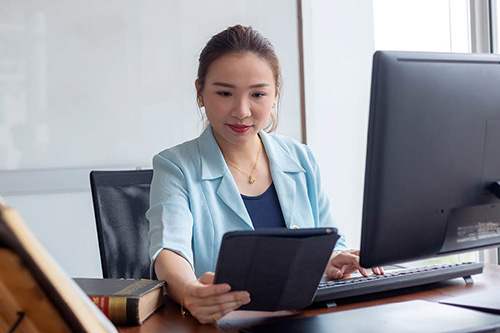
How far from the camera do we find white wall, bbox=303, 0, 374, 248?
3.51 m

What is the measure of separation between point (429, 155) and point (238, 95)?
28.2 inches

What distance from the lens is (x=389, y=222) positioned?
3.15 feet

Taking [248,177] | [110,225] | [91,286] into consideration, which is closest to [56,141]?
[110,225]

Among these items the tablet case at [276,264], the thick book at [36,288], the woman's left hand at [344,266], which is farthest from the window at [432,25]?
the thick book at [36,288]

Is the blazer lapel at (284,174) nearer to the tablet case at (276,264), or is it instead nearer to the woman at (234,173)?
the woman at (234,173)

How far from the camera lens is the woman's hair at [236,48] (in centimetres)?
167

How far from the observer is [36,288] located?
625 mm

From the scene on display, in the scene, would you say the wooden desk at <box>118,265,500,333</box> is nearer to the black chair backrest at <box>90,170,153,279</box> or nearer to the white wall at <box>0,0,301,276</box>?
the black chair backrest at <box>90,170,153,279</box>

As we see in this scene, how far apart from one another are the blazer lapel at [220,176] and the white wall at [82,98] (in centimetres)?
145

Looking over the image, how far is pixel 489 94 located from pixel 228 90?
752 millimetres

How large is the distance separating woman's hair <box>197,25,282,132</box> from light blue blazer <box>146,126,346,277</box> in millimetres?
192

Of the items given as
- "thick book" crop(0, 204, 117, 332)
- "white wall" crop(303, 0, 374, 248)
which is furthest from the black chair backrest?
"white wall" crop(303, 0, 374, 248)

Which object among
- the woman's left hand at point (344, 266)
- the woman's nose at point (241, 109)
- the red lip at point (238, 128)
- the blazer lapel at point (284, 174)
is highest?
the woman's nose at point (241, 109)

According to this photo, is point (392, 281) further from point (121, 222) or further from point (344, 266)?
point (121, 222)
